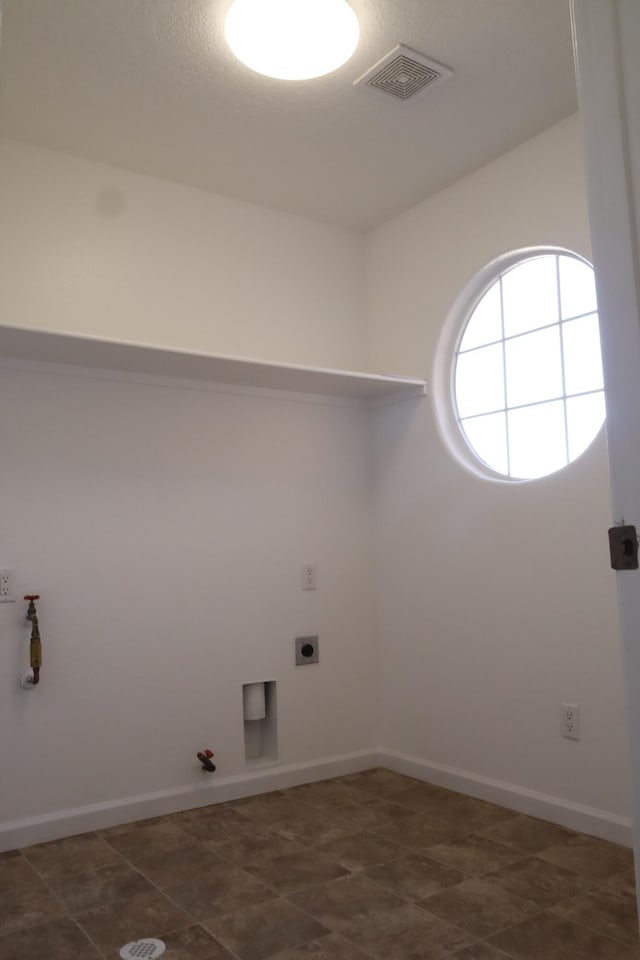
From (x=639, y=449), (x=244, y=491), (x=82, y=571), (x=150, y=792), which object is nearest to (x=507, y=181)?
(x=244, y=491)

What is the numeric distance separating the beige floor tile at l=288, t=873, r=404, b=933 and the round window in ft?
5.62

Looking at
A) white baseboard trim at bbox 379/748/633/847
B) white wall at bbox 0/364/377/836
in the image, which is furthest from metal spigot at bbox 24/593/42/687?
white baseboard trim at bbox 379/748/633/847

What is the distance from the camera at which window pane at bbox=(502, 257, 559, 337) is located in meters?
3.26

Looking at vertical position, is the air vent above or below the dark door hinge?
above

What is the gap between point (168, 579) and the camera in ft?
10.9

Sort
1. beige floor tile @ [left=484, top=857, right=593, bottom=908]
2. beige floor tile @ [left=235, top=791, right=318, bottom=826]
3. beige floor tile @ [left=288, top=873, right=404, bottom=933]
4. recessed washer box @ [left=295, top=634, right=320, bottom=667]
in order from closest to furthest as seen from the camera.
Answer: beige floor tile @ [left=288, top=873, right=404, bottom=933] < beige floor tile @ [left=484, top=857, right=593, bottom=908] < beige floor tile @ [left=235, top=791, right=318, bottom=826] < recessed washer box @ [left=295, top=634, right=320, bottom=667]

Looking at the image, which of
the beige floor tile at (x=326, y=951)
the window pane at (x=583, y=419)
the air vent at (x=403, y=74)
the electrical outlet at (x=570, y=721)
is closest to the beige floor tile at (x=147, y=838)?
the beige floor tile at (x=326, y=951)

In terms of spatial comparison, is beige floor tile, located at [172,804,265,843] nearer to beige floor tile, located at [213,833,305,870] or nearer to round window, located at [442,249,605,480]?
beige floor tile, located at [213,833,305,870]

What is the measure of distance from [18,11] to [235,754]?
2967 mm

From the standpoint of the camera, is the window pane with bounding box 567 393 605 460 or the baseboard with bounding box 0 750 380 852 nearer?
the baseboard with bounding box 0 750 380 852

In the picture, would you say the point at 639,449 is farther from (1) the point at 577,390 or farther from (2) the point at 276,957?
(1) the point at 577,390

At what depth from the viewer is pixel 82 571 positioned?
10.3 feet

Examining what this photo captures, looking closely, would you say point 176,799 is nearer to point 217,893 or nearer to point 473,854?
point 217,893

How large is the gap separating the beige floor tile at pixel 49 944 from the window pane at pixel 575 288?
2822mm
